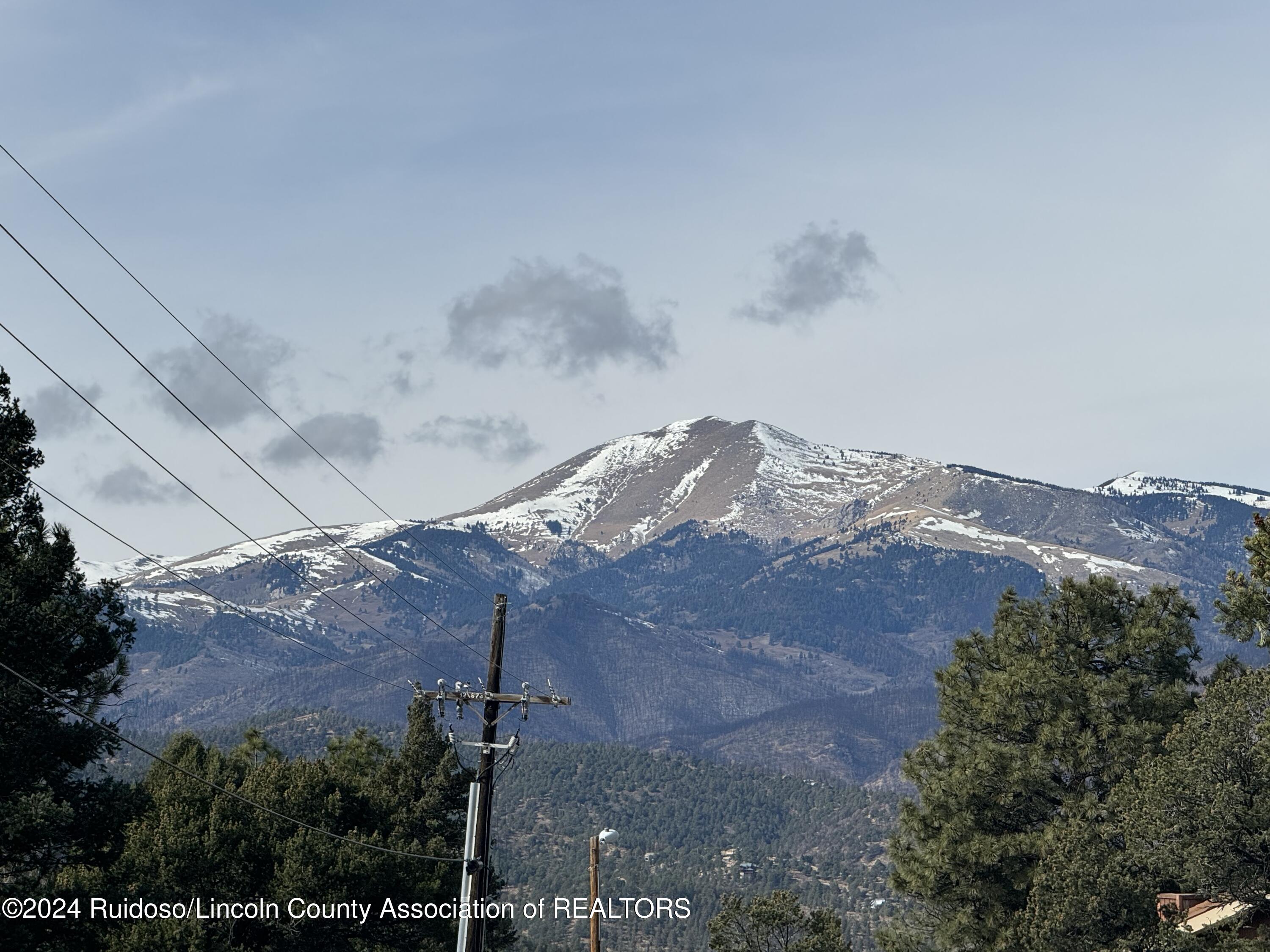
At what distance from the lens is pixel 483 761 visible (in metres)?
31.8

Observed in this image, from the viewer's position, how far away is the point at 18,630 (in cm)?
3241

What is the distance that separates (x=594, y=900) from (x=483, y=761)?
9.28 meters

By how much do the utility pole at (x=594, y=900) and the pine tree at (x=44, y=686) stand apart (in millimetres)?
12506

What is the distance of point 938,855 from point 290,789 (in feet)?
77.0

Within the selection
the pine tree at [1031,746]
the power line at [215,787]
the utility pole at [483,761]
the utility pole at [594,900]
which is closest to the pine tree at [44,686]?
the power line at [215,787]

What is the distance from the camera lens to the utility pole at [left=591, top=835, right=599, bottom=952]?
38.1 m

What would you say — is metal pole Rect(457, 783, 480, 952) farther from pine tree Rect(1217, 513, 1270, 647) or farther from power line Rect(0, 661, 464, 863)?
pine tree Rect(1217, 513, 1270, 647)

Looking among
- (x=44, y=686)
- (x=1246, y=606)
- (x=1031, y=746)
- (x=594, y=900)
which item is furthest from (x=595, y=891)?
(x=1246, y=606)

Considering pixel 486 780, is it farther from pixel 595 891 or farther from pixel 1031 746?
pixel 1031 746

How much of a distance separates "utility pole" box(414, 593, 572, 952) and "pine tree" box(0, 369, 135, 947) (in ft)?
26.8

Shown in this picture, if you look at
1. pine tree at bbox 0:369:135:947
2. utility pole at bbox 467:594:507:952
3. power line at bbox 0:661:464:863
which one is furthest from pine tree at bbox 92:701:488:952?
utility pole at bbox 467:594:507:952

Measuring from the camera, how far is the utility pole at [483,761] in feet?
101

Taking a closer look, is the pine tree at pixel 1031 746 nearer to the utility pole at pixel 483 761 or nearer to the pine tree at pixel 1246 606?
the pine tree at pixel 1246 606

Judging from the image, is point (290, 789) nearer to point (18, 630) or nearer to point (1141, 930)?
point (18, 630)
